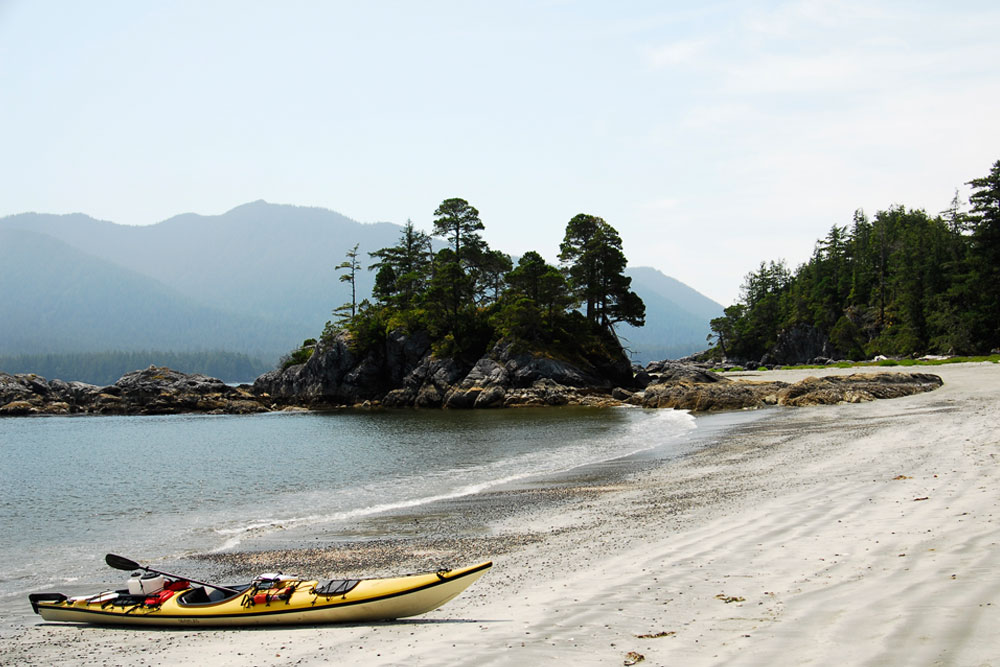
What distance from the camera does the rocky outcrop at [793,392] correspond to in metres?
41.8

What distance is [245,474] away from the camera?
27469 millimetres

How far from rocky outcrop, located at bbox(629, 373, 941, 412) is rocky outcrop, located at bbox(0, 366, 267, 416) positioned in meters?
54.7

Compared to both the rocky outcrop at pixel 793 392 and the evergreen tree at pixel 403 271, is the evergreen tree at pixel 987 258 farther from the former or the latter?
the evergreen tree at pixel 403 271

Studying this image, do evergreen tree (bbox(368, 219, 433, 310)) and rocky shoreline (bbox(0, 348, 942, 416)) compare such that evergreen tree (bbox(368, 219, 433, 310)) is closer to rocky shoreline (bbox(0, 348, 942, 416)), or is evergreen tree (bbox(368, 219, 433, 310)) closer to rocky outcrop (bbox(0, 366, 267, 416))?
rocky shoreline (bbox(0, 348, 942, 416))

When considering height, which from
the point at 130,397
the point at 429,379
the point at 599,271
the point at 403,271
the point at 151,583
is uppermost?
the point at 403,271

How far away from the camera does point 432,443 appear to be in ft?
117

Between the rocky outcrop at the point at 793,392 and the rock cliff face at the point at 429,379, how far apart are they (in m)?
8.97

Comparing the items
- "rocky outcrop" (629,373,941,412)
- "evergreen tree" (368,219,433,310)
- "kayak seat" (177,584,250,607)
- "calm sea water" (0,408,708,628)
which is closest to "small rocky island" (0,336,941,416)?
"rocky outcrop" (629,373,941,412)

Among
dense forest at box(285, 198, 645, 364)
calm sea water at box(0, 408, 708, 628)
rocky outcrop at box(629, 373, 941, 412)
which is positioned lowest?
calm sea water at box(0, 408, 708, 628)

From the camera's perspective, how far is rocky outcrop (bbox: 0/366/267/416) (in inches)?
3169

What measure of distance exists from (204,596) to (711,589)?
7.47 meters

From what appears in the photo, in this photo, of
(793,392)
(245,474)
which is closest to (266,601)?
(245,474)

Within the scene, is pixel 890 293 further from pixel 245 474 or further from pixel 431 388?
pixel 245 474

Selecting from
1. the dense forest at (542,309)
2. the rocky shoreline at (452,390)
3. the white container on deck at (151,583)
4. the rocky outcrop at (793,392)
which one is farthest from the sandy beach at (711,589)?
the dense forest at (542,309)
